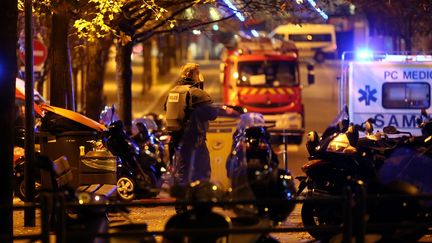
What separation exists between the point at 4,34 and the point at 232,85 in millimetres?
16474

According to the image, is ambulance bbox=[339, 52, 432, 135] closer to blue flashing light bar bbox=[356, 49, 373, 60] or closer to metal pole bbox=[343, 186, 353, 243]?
blue flashing light bar bbox=[356, 49, 373, 60]

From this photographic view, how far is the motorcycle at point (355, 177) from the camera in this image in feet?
27.7

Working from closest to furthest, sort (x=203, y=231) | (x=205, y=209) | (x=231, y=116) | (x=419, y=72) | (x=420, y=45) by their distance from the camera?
(x=203, y=231) < (x=205, y=209) < (x=231, y=116) < (x=419, y=72) < (x=420, y=45)

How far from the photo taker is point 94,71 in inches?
698

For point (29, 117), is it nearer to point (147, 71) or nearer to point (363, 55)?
point (363, 55)

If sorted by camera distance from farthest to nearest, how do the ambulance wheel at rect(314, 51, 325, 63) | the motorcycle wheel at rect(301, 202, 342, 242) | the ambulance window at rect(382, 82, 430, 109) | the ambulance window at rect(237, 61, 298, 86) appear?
the ambulance wheel at rect(314, 51, 325, 63)
the ambulance window at rect(237, 61, 298, 86)
the ambulance window at rect(382, 82, 430, 109)
the motorcycle wheel at rect(301, 202, 342, 242)

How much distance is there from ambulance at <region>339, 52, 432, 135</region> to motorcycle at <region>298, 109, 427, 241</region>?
443cm

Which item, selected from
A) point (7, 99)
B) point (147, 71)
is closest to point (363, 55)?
point (7, 99)

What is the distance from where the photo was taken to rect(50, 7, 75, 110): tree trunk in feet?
45.1

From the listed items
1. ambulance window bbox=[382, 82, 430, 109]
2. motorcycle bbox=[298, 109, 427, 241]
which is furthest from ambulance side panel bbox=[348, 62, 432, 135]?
motorcycle bbox=[298, 109, 427, 241]

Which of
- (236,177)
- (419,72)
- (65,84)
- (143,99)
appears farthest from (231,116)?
(143,99)

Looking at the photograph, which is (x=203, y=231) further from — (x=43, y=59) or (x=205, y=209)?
(x=43, y=59)

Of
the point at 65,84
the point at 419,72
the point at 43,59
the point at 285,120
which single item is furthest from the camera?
the point at 285,120

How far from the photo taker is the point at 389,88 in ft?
56.4
